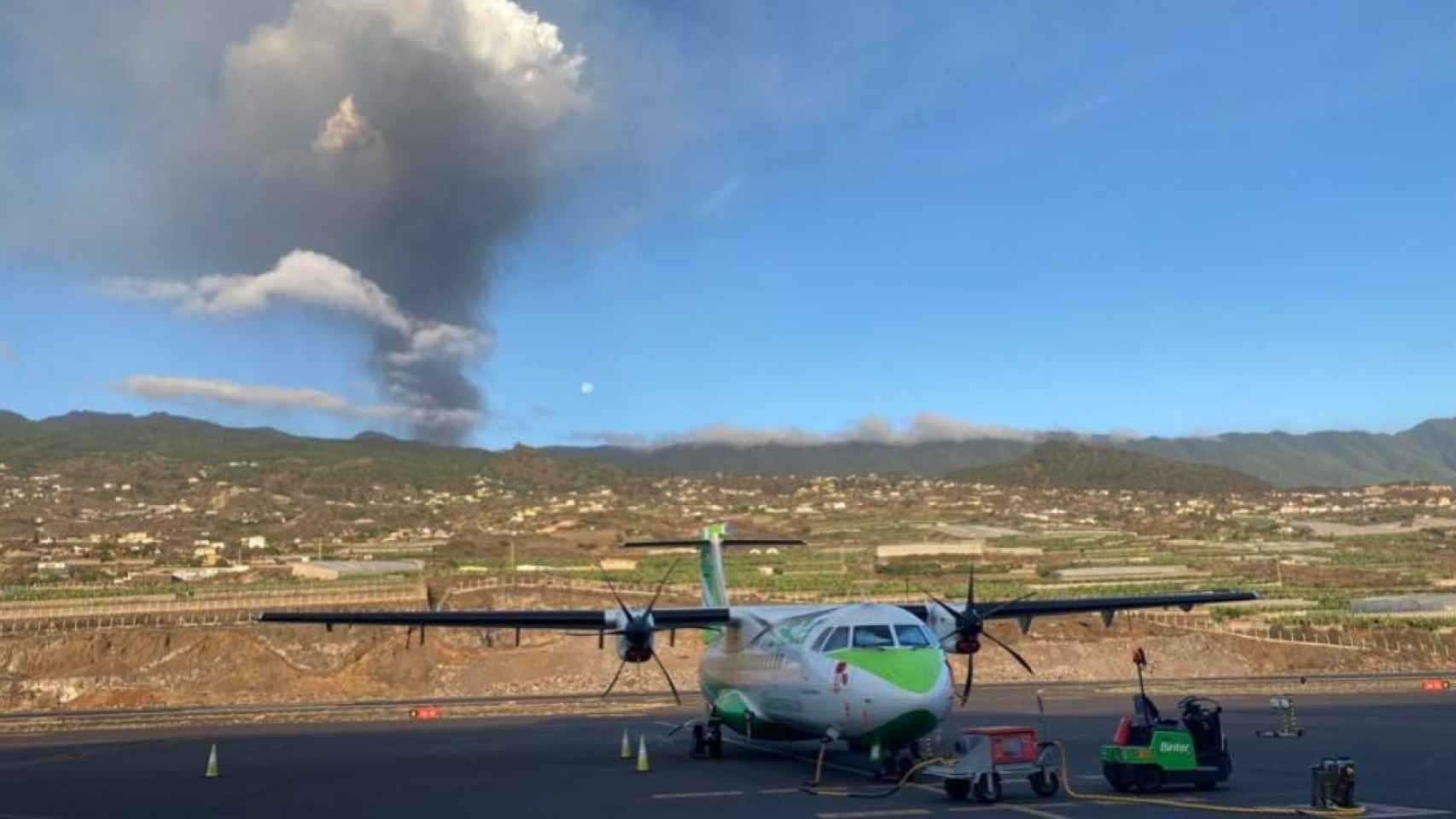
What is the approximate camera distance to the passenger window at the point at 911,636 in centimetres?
2086

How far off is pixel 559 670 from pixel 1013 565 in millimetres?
66164

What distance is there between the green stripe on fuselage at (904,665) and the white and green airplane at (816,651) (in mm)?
19

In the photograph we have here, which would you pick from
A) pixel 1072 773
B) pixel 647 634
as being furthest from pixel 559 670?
pixel 1072 773

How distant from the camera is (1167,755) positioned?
61.8 ft

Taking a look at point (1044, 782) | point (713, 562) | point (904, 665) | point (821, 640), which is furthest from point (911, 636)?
point (713, 562)

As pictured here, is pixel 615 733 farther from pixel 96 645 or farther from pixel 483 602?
pixel 483 602

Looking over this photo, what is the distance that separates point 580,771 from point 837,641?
6335mm

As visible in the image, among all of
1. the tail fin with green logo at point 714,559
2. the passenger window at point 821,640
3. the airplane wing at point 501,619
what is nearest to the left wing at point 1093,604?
the airplane wing at point 501,619

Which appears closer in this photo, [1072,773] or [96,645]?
[1072,773]

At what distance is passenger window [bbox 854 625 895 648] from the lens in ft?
69.2

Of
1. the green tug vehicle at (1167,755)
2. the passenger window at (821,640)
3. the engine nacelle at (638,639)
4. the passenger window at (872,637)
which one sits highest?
the passenger window at (872,637)

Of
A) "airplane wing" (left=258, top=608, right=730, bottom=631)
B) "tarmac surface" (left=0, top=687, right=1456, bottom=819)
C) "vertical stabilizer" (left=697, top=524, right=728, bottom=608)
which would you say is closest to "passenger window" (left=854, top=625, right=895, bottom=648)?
"tarmac surface" (left=0, top=687, right=1456, bottom=819)

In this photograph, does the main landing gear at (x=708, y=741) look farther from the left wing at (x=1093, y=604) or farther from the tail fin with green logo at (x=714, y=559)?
the tail fin with green logo at (x=714, y=559)

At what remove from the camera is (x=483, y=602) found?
77500 mm
